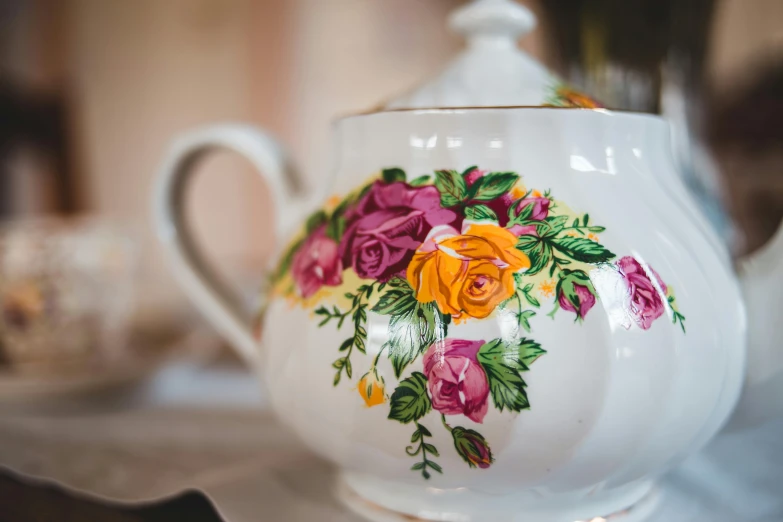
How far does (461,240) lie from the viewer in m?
0.29

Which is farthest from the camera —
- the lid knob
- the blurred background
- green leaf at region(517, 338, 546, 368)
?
the blurred background

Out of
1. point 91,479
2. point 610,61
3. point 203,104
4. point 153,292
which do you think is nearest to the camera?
point 91,479

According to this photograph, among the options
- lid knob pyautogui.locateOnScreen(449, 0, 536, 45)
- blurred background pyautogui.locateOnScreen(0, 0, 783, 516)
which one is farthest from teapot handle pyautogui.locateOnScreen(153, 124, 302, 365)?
lid knob pyautogui.locateOnScreen(449, 0, 536, 45)

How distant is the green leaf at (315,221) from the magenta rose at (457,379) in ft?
Answer: 0.35

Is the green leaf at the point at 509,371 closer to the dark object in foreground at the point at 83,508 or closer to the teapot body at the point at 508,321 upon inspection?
the teapot body at the point at 508,321

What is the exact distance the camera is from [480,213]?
0.30m

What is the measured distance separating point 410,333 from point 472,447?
55mm

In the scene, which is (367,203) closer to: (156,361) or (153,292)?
(156,361)

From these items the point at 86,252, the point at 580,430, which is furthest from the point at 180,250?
the point at 580,430

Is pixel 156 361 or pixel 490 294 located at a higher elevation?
pixel 490 294

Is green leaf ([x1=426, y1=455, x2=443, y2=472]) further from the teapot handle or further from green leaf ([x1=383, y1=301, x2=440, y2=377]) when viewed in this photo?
the teapot handle

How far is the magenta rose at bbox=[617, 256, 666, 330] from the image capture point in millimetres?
286

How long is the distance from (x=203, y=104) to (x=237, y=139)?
3.97 feet

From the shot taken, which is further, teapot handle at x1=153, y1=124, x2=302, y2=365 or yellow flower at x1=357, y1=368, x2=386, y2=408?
teapot handle at x1=153, y1=124, x2=302, y2=365
